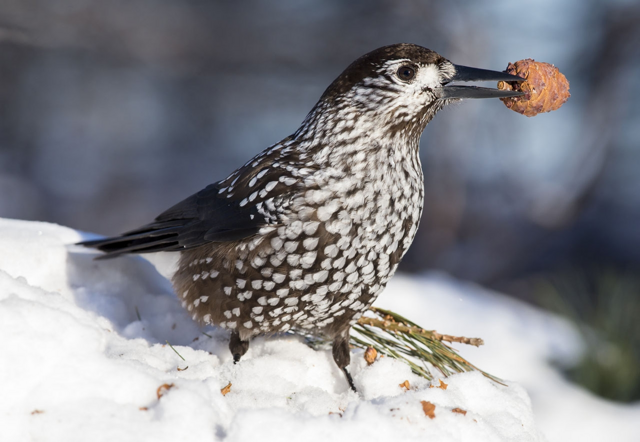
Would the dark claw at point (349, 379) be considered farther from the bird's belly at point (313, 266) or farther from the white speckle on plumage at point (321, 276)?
the white speckle on plumage at point (321, 276)

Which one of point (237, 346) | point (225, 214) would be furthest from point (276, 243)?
point (237, 346)

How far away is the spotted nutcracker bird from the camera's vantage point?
2176 mm

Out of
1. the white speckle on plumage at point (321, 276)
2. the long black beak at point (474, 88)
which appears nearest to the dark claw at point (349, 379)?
the white speckle on plumage at point (321, 276)

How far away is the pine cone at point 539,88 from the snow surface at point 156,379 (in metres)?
1.09

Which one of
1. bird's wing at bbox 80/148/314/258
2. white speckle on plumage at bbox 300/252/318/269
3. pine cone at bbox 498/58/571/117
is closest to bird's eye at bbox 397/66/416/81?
pine cone at bbox 498/58/571/117

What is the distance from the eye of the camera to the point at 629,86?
A: 24.4ft

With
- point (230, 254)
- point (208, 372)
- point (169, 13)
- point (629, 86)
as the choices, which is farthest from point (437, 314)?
point (169, 13)

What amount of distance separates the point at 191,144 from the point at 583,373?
602 cm

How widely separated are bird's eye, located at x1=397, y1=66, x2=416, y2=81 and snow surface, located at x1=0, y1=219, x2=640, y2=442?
1.14 m

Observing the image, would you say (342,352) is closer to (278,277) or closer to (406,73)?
(278,277)

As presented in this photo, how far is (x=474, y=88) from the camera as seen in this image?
2271 mm

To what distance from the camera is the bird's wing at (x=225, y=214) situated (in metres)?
2.26

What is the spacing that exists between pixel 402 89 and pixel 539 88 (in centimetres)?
53

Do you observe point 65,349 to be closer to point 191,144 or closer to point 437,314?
point 437,314
